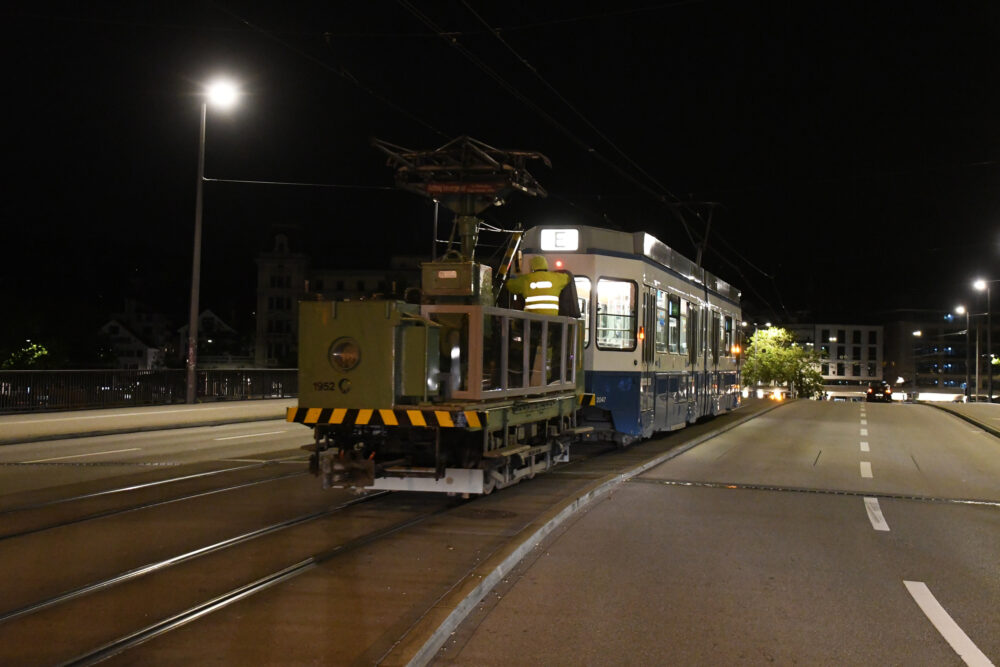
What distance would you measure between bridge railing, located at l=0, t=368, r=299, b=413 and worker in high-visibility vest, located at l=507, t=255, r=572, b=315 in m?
17.1

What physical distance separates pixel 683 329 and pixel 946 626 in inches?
500

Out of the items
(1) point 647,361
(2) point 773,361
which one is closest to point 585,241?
(1) point 647,361

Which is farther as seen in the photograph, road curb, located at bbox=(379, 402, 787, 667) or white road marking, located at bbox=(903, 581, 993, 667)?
white road marking, located at bbox=(903, 581, 993, 667)

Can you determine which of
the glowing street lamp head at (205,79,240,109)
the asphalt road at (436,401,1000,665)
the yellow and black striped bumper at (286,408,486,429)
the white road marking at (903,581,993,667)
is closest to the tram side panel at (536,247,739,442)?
the asphalt road at (436,401,1000,665)

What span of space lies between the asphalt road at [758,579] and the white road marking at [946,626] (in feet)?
0.05

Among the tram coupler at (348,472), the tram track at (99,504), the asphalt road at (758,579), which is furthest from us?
the tram coupler at (348,472)

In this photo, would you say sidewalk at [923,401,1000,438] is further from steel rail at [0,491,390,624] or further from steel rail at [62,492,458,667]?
steel rail at [62,492,458,667]

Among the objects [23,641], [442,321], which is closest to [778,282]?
[442,321]

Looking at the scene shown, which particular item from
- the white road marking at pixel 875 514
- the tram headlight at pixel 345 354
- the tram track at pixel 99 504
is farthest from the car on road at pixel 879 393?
the tram headlight at pixel 345 354

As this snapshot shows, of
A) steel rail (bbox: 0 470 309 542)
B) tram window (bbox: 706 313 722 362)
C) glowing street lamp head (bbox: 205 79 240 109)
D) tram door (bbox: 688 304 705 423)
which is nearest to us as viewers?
steel rail (bbox: 0 470 309 542)

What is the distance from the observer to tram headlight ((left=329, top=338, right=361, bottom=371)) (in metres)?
8.59

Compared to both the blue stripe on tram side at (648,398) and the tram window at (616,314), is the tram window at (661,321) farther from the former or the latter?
the tram window at (616,314)

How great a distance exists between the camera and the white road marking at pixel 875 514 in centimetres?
923

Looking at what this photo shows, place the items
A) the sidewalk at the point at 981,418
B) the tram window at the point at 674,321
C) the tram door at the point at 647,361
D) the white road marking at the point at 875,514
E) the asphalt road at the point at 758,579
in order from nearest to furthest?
Result: the asphalt road at the point at 758,579 < the white road marking at the point at 875,514 < the tram door at the point at 647,361 < the tram window at the point at 674,321 < the sidewalk at the point at 981,418
